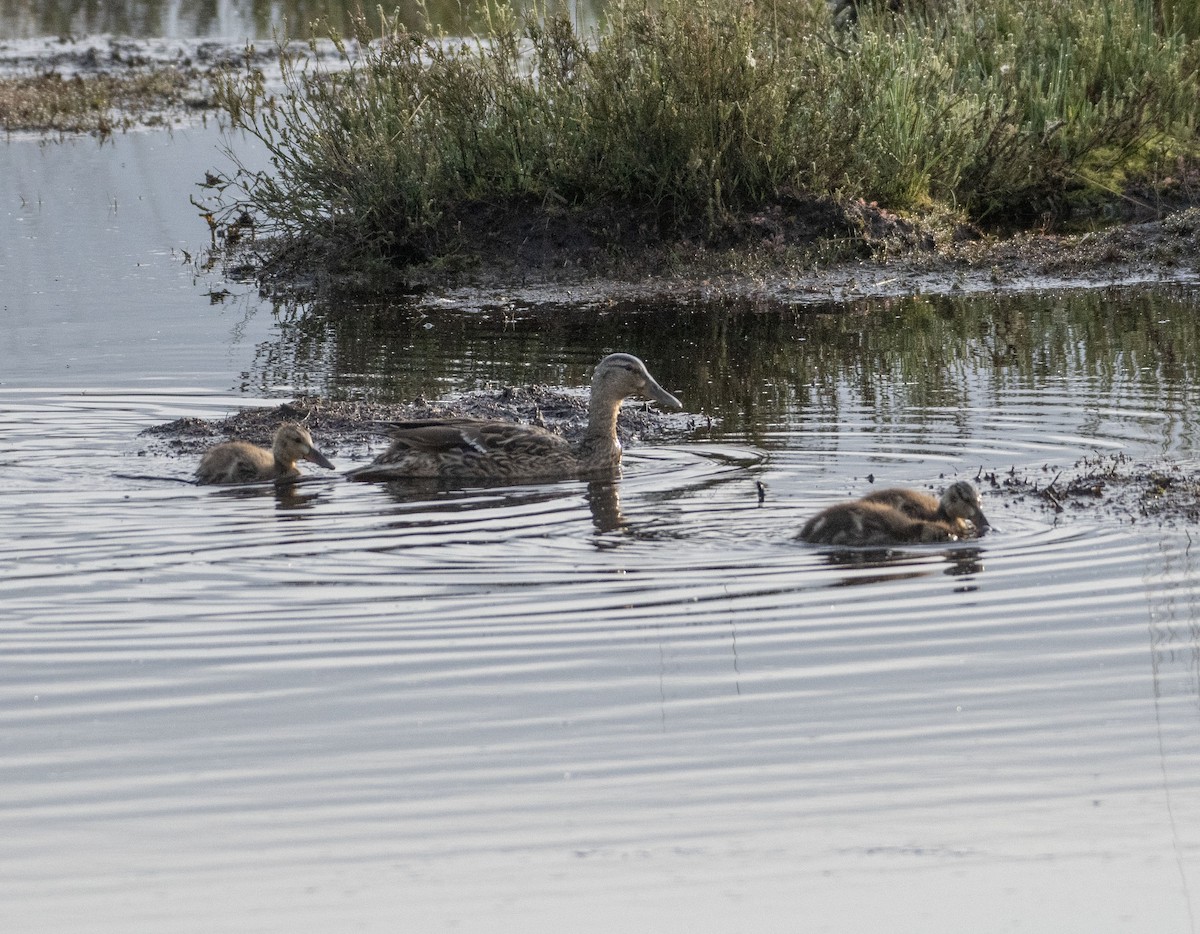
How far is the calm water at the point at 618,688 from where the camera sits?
4805mm

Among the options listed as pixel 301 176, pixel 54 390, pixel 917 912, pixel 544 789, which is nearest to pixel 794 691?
pixel 544 789

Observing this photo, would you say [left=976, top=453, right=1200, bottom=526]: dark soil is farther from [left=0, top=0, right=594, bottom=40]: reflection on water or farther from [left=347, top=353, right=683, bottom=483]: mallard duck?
[left=0, top=0, right=594, bottom=40]: reflection on water

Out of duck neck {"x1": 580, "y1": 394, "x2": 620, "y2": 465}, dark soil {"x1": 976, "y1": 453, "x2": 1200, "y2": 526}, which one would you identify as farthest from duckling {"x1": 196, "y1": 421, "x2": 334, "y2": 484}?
dark soil {"x1": 976, "y1": 453, "x2": 1200, "y2": 526}

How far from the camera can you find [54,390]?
1194 centimetres

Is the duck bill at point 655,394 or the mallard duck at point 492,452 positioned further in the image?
the duck bill at point 655,394

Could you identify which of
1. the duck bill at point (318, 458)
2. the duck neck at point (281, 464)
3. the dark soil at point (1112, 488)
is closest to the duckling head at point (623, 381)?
the duck bill at point (318, 458)

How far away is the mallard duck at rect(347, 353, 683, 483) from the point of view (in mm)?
9875

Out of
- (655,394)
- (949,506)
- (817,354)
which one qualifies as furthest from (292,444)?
(817,354)

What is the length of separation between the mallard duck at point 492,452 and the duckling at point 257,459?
0.31 metres

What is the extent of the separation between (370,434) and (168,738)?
5.39 m

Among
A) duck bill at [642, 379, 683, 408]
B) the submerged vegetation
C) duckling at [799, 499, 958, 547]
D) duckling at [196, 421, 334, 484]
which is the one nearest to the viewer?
duckling at [799, 499, 958, 547]

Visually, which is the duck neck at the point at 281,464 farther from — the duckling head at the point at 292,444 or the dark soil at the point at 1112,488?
the dark soil at the point at 1112,488

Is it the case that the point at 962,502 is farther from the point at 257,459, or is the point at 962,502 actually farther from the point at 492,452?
the point at 257,459

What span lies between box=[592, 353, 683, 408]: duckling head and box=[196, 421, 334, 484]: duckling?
5.28 feet
